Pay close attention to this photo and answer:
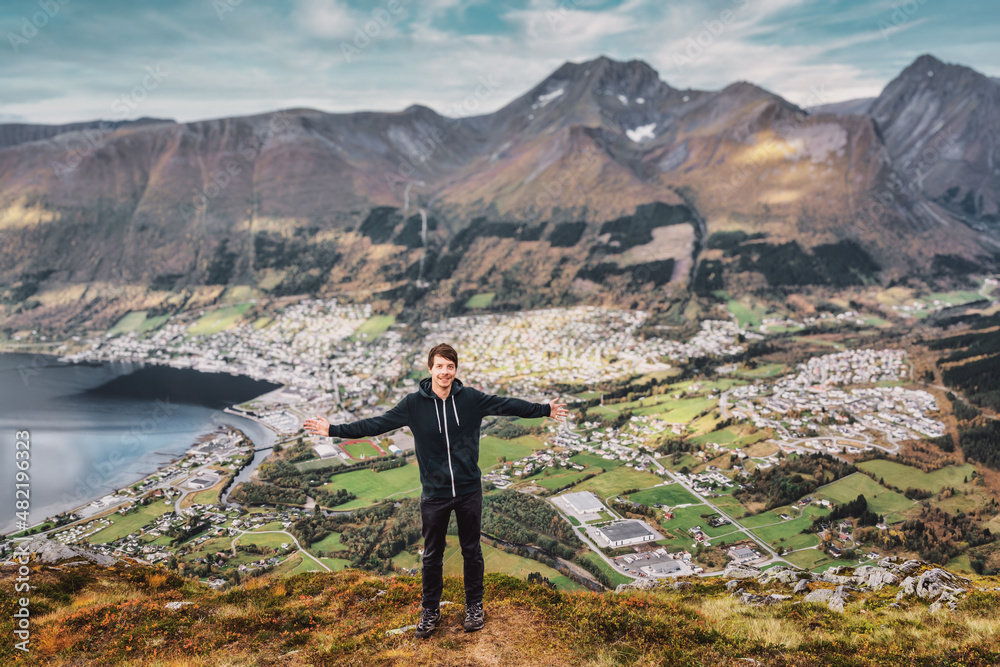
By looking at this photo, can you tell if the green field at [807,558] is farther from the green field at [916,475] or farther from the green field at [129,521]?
the green field at [129,521]

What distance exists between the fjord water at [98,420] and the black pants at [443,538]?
53500mm

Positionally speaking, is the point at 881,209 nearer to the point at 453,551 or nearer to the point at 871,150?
the point at 871,150

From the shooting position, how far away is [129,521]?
43031 millimetres

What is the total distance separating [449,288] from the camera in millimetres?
148000

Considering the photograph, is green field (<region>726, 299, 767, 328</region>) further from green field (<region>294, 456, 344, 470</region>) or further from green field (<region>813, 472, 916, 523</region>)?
green field (<region>294, 456, 344, 470</region>)

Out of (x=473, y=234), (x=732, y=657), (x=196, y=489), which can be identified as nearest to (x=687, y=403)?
(x=196, y=489)

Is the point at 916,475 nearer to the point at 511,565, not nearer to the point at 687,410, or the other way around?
the point at 687,410

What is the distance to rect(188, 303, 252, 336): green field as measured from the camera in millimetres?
129125

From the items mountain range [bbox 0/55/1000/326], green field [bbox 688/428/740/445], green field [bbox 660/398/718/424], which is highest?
mountain range [bbox 0/55/1000/326]

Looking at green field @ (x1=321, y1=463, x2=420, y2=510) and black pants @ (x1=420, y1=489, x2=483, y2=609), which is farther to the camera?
green field @ (x1=321, y1=463, x2=420, y2=510)

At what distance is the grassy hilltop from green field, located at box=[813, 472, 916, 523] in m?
35.7

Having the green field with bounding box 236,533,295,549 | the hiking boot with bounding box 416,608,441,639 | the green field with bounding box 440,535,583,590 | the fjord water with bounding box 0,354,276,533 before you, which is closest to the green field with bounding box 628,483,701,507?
the green field with bounding box 440,535,583,590

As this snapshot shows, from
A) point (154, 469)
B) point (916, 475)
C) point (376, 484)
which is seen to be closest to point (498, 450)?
point (376, 484)

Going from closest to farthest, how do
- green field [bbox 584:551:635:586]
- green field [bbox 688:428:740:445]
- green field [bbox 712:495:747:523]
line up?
green field [bbox 584:551:635:586] < green field [bbox 712:495:747:523] < green field [bbox 688:428:740:445]
